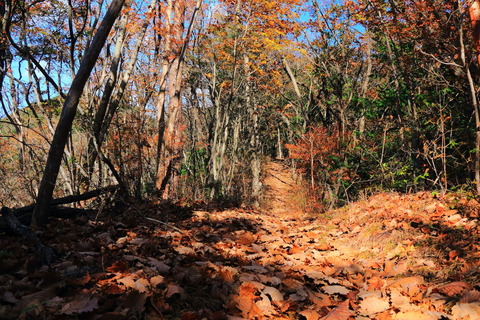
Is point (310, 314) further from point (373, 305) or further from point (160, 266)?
point (160, 266)

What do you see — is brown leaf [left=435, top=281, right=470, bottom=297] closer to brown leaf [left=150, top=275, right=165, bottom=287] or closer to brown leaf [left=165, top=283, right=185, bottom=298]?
brown leaf [left=165, top=283, right=185, bottom=298]

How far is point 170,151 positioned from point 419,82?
7506 millimetres

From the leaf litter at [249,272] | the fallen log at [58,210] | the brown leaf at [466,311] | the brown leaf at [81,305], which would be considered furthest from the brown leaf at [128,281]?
the fallen log at [58,210]

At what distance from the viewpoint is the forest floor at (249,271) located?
6.92ft

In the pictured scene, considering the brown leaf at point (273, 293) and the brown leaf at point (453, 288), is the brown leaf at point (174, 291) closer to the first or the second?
the brown leaf at point (273, 293)

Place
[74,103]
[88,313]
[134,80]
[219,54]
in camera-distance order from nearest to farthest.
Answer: [88,313], [74,103], [134,80], [219,54]

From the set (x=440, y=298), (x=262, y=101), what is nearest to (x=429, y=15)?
(x=440, y=298)

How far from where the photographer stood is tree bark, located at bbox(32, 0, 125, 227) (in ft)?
14.2

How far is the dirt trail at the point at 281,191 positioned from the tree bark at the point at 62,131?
33.4ft

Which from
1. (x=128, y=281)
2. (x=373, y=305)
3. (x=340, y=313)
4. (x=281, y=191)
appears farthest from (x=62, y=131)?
(x=281, y=191)

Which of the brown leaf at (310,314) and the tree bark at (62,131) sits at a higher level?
the tree bark at (62,131)

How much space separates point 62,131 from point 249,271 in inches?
123

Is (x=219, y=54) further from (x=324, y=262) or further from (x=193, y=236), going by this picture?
(x=324, y=262)

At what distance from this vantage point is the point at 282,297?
245cm
